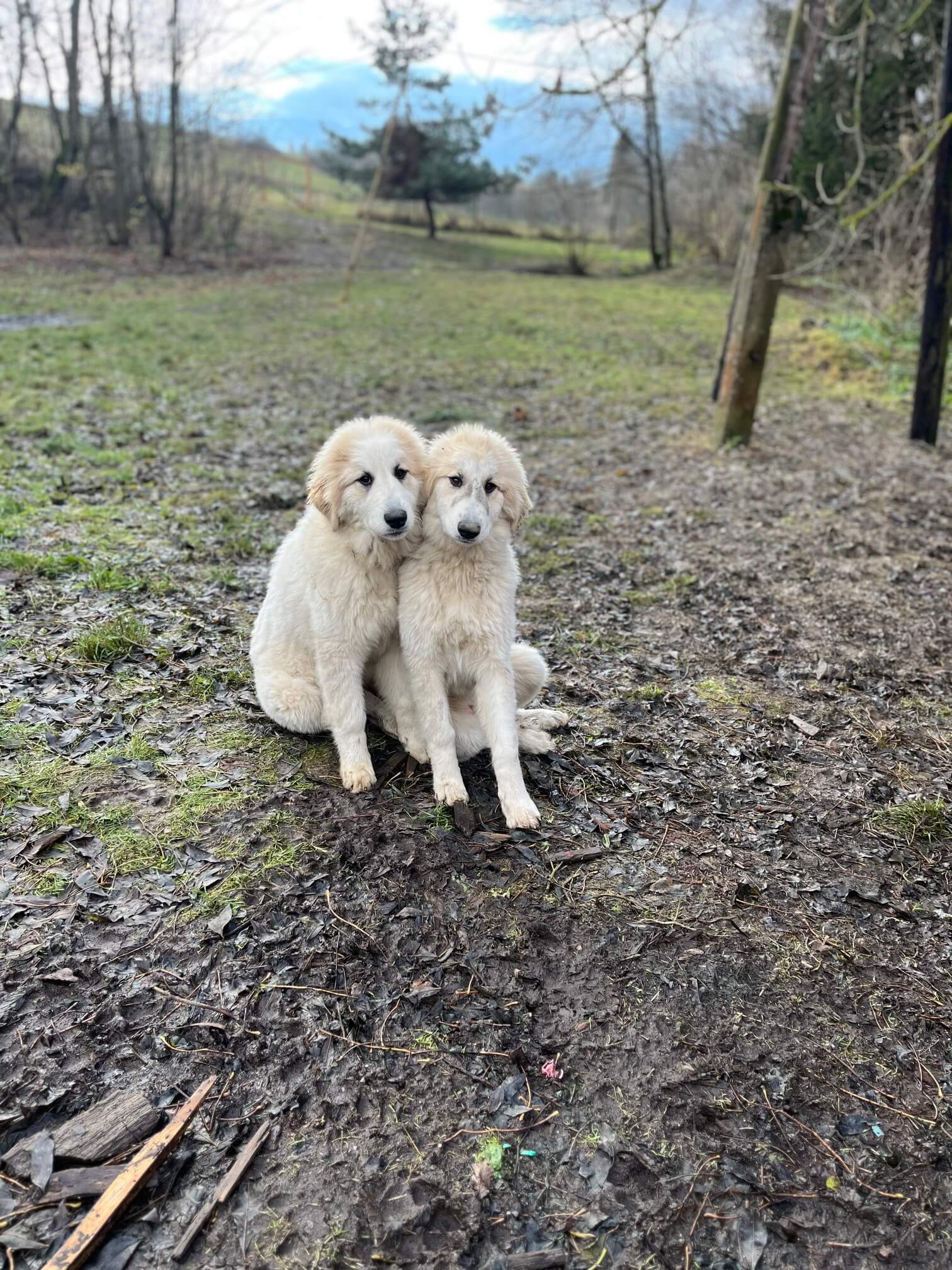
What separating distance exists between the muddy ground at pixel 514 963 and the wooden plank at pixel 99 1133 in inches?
2.1

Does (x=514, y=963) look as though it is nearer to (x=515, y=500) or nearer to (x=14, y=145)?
(x=515, y=500)

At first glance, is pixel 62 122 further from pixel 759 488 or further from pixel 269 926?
pixel 269 926

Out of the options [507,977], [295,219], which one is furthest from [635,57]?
[295,219]

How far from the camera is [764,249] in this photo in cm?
930

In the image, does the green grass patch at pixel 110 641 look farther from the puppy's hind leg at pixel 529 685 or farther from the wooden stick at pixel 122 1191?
the wooden stick at pixel 122 1191

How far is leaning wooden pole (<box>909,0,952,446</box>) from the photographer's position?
29.3ft

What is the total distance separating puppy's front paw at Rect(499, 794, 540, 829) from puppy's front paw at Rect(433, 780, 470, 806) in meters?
0.18

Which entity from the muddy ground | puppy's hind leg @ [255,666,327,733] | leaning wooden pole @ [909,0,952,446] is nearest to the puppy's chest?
puppy's hind leg @ [255,666,327,733]

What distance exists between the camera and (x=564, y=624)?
5828 mm

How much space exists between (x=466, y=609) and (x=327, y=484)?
82 cm

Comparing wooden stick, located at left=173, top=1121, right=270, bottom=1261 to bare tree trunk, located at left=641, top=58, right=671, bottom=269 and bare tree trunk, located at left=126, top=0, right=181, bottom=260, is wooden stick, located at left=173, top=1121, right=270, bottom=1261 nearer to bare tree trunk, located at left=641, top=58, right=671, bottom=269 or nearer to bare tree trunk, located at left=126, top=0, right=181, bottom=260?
bare tree trunk, located at left=126, top=0, right=181, bottom=260

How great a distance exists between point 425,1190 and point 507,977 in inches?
31.2

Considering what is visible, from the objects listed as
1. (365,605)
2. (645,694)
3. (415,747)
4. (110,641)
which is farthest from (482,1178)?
(110,641)

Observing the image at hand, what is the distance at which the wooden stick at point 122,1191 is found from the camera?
81.5 inches
